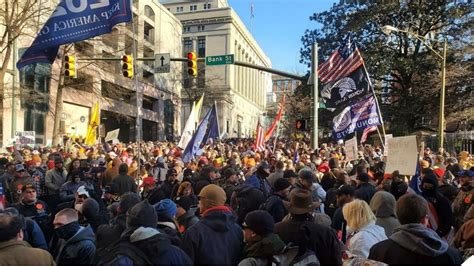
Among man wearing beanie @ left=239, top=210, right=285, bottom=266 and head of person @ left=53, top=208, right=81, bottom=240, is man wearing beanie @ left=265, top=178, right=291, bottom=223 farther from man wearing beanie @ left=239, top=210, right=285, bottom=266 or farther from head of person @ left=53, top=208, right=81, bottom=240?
head of person @ left=53, top=208, right=81, bottom=240

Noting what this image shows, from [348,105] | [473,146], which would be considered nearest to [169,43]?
[473,146]

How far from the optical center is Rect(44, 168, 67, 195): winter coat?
32.6 ft

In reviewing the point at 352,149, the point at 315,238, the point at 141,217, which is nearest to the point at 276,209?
the point at 315,238

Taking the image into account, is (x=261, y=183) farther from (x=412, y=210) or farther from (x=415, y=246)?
(x=415, y=246)

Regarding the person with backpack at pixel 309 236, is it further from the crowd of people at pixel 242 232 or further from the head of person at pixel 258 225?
the head of person at pixel 258 225

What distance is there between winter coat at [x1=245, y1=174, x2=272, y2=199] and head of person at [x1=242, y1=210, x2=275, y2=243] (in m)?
4.50

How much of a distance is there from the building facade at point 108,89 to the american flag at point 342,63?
6.29 meters

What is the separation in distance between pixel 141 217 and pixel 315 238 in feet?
4.90

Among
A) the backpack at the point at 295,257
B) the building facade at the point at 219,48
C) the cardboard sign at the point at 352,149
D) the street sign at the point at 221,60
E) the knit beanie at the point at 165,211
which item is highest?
the building facade at the point at 219,48

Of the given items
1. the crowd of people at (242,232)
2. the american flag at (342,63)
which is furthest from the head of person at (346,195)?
the american flag at (342,63)

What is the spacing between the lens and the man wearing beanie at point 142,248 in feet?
10.4

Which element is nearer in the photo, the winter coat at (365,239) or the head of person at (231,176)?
the winter coat at (365,239)

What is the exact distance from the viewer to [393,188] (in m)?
7.97

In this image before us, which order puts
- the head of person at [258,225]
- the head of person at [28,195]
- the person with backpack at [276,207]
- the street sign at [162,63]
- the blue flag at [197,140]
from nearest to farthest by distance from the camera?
the head of person at [258,225], the person with backpack at [276,207], the head of person at [28,195], the blue flag at [197,140], the street sign at [162,63]
